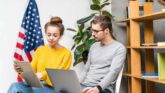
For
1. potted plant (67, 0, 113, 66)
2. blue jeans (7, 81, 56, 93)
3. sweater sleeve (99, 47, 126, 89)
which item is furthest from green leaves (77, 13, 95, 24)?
blue jeans (7, 81, 56, 93)

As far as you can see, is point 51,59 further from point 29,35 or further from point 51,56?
point 29,35

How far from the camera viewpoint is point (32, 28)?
11.6ft

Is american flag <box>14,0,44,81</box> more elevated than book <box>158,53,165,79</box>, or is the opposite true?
american flag <box>14,0,44,81</box>

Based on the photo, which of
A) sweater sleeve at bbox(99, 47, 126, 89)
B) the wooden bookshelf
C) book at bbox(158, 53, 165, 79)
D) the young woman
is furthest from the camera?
the wooden bookshelf

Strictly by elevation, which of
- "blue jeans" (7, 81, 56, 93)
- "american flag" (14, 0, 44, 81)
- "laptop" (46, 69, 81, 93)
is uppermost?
"american flag" (14, 0, 44, 81)

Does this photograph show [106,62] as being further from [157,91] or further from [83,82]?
[157,91]

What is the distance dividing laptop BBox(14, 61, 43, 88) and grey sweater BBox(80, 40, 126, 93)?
0.48m

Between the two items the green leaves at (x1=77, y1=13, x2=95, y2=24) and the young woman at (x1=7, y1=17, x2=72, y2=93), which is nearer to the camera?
the young woman at (x1=7, y1=17, x2=72, y2=93)

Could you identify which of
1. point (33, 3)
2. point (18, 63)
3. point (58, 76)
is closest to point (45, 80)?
point (18, 63)

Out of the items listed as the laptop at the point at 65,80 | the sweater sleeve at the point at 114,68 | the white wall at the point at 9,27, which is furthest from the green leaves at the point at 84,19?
the laptop at the point at 65,80

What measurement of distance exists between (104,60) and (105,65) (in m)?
0.04

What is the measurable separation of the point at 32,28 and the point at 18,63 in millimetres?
1382

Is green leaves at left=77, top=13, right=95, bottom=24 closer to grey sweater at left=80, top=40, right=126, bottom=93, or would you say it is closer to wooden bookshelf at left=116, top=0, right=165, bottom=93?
wooden bookshelf at left=116, top=0, right=165, bottom=93

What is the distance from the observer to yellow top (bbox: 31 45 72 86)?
2.35 m
